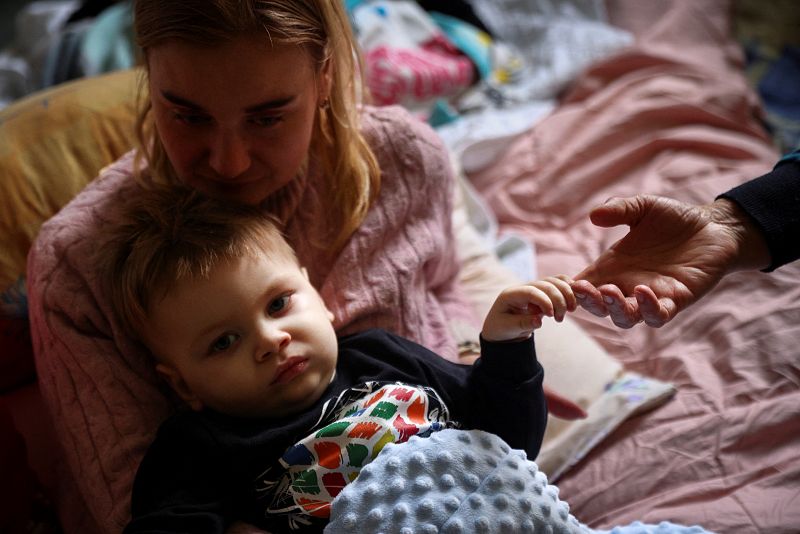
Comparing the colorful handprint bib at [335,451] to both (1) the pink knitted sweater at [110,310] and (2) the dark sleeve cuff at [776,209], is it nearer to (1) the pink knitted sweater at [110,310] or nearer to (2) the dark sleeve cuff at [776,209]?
(1) the pink knitted sweater at [110,310]

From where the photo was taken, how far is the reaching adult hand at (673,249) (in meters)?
0.97

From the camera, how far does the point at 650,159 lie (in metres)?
1.69

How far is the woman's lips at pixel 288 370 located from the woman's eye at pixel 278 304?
0.07 m

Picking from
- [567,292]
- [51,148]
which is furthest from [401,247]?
[51,148]

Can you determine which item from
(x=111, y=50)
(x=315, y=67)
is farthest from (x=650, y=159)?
(x=111, y=50)

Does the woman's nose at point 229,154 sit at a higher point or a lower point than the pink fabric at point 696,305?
higher

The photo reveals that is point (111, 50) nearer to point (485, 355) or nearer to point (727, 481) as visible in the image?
point (485, 355)

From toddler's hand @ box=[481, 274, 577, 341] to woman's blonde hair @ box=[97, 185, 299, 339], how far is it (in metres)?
0.30

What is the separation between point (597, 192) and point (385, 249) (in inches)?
27.0

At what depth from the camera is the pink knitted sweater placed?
1.00 meters

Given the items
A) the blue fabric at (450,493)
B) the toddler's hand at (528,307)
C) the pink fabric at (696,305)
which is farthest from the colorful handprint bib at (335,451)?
the pink fabric at (696,305)

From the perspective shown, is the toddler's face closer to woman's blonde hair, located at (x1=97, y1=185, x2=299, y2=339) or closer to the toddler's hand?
woman's blonde hair, located at (x1=97, y1=185, x2=299, y2=339)

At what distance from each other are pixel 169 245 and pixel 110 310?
0.45 ft

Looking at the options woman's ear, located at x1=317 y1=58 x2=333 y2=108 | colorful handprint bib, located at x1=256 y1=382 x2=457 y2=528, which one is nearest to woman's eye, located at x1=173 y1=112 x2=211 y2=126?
woman's ear, located at x1=317 y1=58 x2=333 y2=108
